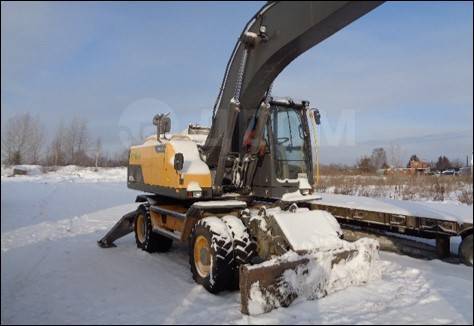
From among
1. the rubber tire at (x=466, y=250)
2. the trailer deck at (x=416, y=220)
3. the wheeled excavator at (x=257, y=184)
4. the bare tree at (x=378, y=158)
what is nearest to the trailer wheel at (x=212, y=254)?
the wheeled excavator at (x=257, y=184)

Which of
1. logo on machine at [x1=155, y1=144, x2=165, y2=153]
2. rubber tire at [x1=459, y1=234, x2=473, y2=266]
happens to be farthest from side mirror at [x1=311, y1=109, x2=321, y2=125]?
rubber tire at [x1=459, y1=234, x2=473, y2=266]

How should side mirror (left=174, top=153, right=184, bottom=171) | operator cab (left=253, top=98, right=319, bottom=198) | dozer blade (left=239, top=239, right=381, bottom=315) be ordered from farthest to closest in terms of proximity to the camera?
operator cab (left=253, top=98, right=319, bottom=198)
side mirror (left=174, top=153, right=184, bottom=171)
dozer blade (left=239, top=239, right=381, bottom=315)

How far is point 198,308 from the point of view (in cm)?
466

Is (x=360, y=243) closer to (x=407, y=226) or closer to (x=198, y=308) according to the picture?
(x=407, y=226)

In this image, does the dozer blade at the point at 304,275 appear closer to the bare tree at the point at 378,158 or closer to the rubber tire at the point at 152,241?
the rubber tire at the point at 152,241

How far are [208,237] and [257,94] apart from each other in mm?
2220

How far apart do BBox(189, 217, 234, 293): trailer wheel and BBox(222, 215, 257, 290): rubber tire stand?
7 cm

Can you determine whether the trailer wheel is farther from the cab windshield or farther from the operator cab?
the cab windshield

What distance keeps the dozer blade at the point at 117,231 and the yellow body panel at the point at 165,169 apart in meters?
1.21

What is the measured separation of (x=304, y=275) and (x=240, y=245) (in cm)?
96

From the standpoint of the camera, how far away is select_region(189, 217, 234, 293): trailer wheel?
5.09 meters

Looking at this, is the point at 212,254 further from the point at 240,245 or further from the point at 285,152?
the point at 285,152

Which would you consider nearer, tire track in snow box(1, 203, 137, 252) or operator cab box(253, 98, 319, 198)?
operator cab box(253, 98, 319, 198)

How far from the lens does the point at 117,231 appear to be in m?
8.29
